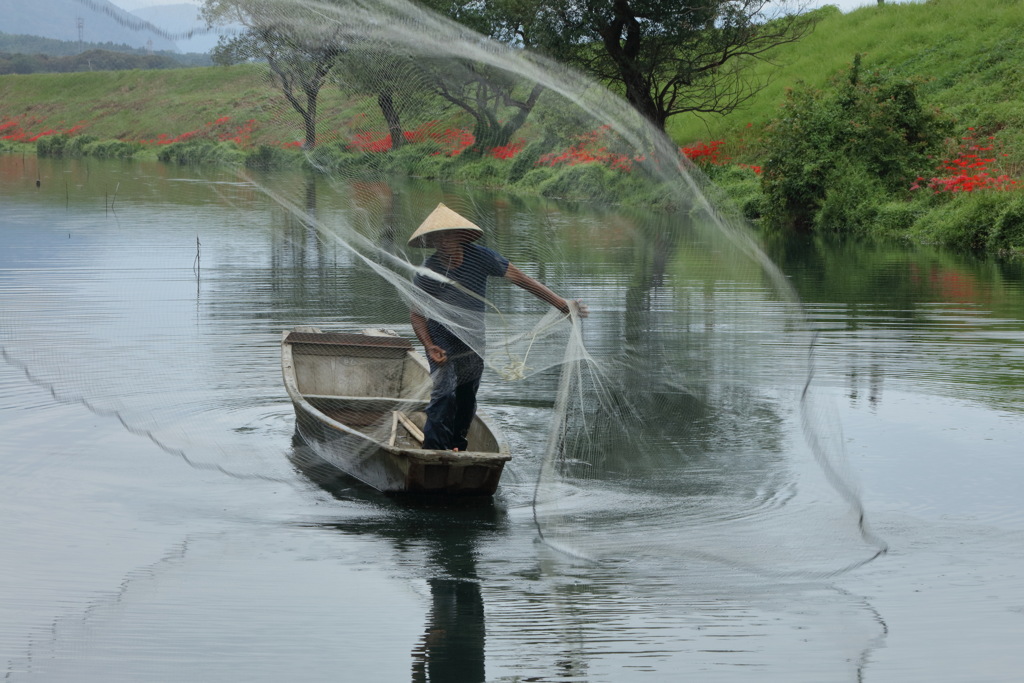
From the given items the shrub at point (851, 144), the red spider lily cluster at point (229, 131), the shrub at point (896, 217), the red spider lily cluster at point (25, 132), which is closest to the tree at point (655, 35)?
the shrub at point (851, 144)

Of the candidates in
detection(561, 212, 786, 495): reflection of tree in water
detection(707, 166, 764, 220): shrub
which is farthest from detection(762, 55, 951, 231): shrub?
detection(561, 212, 786, 495): reflection of tree in water

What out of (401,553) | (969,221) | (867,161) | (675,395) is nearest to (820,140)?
(867,161)

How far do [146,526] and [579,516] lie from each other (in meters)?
2.30

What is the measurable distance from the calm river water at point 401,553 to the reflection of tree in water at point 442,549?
17 mm

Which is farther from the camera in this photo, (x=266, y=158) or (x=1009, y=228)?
(x=1009, y=228)

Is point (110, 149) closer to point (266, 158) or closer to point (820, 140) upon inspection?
point (820, 140)

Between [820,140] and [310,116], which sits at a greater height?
[820,140]

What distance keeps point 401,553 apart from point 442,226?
1.73 metres

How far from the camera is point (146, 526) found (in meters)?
6.04

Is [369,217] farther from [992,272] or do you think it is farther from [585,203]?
[992,272]

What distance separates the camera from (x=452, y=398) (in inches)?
258

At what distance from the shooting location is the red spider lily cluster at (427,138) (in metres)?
6.38

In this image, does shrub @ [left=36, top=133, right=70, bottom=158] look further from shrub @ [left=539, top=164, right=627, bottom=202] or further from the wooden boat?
shrub @ [left=539, top=164, right=627, bottom=202]

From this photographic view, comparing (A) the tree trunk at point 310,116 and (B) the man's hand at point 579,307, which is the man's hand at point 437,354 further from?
(A) the tree trunk at point 310,116
